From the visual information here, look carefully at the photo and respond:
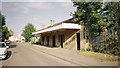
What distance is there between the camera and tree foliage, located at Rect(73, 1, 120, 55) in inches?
676

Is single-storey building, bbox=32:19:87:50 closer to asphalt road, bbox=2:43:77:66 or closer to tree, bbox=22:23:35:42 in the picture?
asphalt road, bbox=2:43:77:66

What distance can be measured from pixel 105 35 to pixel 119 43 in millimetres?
2342

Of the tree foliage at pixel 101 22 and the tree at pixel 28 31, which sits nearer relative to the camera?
the tree foliage at pixel 101 22

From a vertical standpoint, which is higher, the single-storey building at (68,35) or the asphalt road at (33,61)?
the single-storey building at (68,35)

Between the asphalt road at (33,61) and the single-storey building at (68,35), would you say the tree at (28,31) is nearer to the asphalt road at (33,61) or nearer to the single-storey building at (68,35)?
the single-storey building at (68,35)

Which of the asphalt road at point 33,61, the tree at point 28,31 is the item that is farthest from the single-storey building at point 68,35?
the tree at point 28,31

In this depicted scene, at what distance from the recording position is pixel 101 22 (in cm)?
1823

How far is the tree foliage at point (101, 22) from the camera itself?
676 inches

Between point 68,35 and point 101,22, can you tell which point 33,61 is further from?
point 68,35

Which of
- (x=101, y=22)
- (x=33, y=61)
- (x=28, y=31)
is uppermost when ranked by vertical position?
(x=28, y=31)

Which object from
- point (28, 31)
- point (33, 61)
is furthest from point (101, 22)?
point (28, 31)

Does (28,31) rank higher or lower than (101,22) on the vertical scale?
higher

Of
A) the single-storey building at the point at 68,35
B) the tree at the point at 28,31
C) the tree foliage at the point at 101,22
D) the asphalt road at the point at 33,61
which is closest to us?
the asphalt road at the point at 33,61

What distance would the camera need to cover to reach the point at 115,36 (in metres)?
17.1
